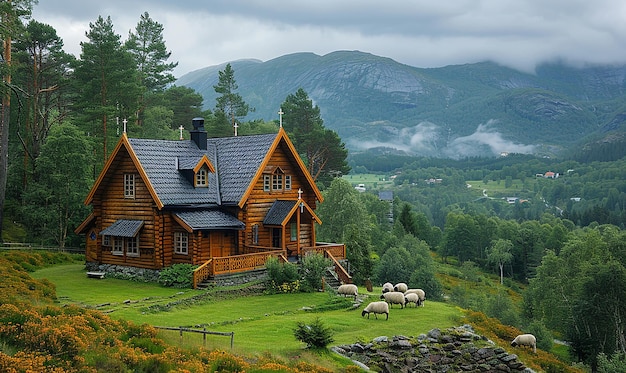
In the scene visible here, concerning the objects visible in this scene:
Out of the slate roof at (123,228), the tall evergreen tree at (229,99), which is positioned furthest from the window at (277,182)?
the tall evergreen tree at (229,99)

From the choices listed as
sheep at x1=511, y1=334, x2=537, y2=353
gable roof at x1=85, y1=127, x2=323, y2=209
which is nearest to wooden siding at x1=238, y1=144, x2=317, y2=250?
gable roof at x1=85, y1=127, x2=323, y2=209

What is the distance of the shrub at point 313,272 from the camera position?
113 feet

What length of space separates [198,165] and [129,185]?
4.23 metres

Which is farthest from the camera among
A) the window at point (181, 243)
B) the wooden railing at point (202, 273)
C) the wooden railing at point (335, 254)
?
the wooden railing at point (335, 254)

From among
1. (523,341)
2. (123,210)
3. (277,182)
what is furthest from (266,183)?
(523,341)

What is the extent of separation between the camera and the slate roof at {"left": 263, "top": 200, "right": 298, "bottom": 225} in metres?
38.0

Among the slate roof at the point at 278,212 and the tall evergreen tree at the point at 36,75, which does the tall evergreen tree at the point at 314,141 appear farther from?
the slate roof at the point at 278,212

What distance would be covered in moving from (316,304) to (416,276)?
95.7 feet

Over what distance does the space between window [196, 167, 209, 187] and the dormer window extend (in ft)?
11.8

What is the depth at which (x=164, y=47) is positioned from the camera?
78875 millimetres

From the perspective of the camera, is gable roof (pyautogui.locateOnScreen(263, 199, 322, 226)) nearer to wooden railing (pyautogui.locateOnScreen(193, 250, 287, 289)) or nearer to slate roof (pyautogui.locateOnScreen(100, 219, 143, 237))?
wooden railing (pyautogui.locateOnScreen(193, 250, 287, 289))

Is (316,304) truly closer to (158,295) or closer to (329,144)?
(158,295)

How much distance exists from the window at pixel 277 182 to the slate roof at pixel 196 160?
177cm

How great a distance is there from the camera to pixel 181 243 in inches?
1423
